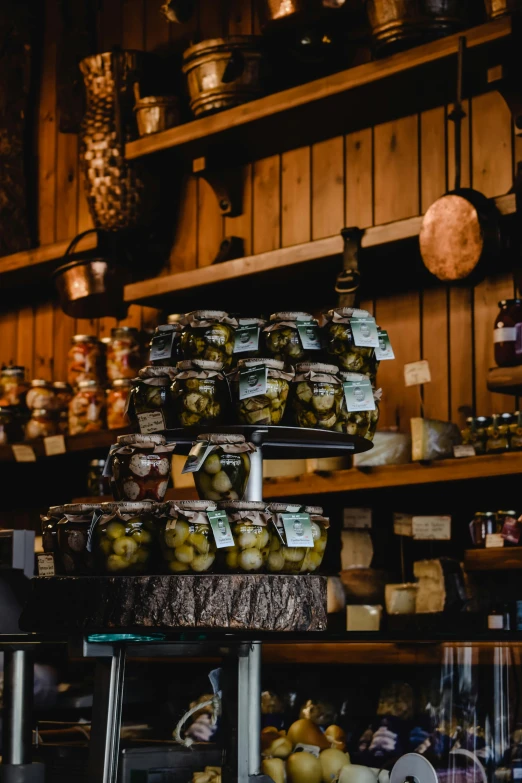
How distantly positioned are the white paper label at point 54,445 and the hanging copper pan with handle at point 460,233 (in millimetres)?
1544

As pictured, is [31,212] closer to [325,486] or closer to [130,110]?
[130,110]

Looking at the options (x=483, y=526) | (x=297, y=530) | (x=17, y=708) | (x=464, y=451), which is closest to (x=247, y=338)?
(x=297, y=530)

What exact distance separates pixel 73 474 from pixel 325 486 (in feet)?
5.35

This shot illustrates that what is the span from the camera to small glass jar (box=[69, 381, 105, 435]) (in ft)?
13.0

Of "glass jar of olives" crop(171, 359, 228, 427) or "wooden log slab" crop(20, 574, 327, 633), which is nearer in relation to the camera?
"wooden log slab" crop(20, 574, 327, 633)

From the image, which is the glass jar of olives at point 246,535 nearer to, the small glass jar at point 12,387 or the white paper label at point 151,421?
the white paper label at point 151,421

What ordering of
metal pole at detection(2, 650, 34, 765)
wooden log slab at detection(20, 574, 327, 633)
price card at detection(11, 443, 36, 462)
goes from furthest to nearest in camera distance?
1. price card at detection(11, 443, 36, 462)
2. metal pole at detection(2, 650, 34, 765)
3. wooden log slab at detection(20, 574, 327, 633)

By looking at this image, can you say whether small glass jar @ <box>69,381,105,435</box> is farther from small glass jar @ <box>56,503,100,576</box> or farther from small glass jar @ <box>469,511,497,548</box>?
small glass jar @ <box>56,503,100,576</box>

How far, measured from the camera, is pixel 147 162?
410cm

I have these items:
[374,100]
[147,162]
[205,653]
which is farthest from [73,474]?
[205,653]

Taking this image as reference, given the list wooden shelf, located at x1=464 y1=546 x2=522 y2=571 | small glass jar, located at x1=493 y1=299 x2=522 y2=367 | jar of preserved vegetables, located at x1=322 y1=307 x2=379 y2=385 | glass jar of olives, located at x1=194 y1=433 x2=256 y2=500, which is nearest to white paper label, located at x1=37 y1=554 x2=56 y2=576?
glass jar of olives, located at x1=194 y1=433 x2=256 y2=500

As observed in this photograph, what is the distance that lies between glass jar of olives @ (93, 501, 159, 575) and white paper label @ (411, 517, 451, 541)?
149 cm

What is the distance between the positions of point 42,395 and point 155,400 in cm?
210

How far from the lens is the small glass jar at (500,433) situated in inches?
112
